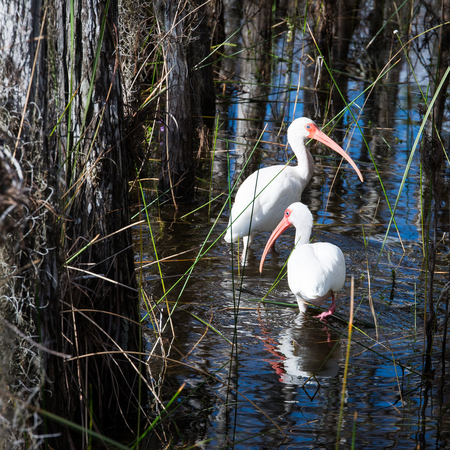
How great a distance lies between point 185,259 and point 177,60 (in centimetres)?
179

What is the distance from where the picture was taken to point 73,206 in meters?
2.43

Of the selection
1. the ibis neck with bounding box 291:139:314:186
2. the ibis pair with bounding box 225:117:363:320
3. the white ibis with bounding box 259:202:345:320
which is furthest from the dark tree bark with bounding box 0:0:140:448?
the ibis neck with bounding box 291:139:314:186

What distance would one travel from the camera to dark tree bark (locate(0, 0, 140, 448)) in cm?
182

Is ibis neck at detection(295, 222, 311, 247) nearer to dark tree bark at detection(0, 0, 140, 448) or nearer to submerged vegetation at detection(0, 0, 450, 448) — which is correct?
submerged vegetation at detection(0, 0, 450, 448)

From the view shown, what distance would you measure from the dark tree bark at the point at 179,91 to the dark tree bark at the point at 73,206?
7.53ft

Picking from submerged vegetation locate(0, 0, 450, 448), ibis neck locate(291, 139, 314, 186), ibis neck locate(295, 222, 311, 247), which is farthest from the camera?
ibis neck locate(291, 139, 314, 186)

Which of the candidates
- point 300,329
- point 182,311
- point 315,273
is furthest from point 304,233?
point 182,311

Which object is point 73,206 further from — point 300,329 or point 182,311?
point 300,329

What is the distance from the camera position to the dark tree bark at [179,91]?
5062 mm

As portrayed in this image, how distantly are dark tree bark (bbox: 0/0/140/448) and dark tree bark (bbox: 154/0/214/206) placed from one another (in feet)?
7.53

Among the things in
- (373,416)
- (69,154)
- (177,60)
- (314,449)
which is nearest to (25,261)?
(69,154)

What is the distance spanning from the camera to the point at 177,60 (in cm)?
535

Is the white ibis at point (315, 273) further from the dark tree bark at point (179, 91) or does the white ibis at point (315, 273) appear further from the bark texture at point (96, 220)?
the bark texture at point (96, 220)

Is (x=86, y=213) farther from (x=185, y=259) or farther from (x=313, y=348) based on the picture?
(x=185, y=259)
